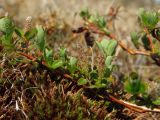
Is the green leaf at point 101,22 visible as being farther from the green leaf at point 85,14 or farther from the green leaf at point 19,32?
Result: the green leaf at point 19,32

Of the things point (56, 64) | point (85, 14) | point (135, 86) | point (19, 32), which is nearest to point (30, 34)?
point (19, 32)

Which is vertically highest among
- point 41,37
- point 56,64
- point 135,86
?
point 41,37

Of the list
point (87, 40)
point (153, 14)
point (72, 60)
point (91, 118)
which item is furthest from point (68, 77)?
point (87, 40)

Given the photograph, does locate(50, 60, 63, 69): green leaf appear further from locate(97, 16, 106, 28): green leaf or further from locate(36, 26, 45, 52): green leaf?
locate(97, 16, 106, 28): green leaf

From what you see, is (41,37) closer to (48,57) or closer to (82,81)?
(48,57)

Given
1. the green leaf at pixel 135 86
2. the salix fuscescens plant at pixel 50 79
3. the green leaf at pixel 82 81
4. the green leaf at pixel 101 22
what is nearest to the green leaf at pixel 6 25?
the salix fuscescens plant at pixel 50 79

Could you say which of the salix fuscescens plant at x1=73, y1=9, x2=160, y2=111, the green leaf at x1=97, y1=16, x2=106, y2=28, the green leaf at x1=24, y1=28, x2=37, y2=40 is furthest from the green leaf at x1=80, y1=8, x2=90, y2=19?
the green leaf at x1=24, y1=28, x2=37, y2=40

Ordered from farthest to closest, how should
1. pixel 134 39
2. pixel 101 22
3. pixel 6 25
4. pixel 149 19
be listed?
pixel 101 22 → pixel 134 39 → pixel 149 19 → pixel 6 25

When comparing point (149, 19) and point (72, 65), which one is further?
point (149, 19)

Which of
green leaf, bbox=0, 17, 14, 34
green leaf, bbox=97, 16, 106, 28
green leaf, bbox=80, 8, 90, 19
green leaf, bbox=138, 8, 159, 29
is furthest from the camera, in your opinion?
green leaf, bbox=80, 8, 90, 19

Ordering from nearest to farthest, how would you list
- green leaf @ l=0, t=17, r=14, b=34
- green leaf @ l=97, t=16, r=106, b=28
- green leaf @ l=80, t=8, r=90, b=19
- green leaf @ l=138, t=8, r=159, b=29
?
green leaf @ l=0, t=17, r=14, b=34 < green leaf @ l=138, t=8, r=159, b=29 < green leaf @ l=97, t=16, r=106, b=28 < green leaf @ l=80, t=8, r=90, b=19

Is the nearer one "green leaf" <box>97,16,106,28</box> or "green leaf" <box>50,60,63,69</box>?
"green leaf" <box>50,60,63,69</box>

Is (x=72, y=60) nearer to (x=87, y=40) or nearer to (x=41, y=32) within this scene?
(x=41, y=32)
